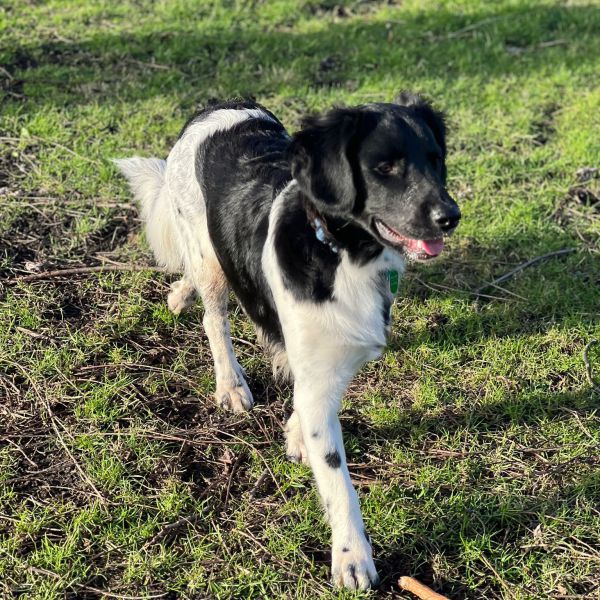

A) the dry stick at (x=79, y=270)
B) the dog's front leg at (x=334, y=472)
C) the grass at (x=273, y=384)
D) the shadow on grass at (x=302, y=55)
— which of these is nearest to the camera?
the dog's front leg at (x=334, y=472)

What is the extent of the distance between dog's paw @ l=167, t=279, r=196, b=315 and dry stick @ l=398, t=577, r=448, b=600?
1.96 meters

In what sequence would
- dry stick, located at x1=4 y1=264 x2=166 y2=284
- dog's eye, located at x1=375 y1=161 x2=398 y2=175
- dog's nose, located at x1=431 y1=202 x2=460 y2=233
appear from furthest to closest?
dry stick, located at x1=4 y1=264 x2=166 y2=284, dog's eye, located at x1=375 y1=161 x2=398 y2=175, dog's nose, located at x1=431 y1=202 x2=460 y2=233

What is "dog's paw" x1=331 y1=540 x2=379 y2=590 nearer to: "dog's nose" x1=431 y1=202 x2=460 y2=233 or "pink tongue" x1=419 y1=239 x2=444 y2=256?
"pink tongue" x1=419 y1=239 x2=444 y2=256

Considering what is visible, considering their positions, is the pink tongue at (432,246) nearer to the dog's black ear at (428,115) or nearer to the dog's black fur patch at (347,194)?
the dog's black fur patch at (347,194)

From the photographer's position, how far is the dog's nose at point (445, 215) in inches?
108

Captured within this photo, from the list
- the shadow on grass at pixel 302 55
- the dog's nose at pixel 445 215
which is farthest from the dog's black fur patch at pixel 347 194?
the shadow on grass at pixel 302 55

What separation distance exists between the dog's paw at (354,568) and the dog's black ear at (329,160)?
1.26 m

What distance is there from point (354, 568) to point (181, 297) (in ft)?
6.24

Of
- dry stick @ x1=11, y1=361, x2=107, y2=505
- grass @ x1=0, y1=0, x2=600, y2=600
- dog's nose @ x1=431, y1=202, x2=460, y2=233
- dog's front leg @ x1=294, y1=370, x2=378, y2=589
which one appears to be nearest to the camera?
dog's nose @ x1=431, y1=202, x2=460, y2=233

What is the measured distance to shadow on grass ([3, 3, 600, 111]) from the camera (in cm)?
657

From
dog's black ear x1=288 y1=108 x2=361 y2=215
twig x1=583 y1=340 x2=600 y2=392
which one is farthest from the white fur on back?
twig x1=583 y1=340 x2=600 y2=392

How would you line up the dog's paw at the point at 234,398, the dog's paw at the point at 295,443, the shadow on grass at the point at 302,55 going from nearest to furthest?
the dog's paw at the point at 295,443, the dog's paw at the point at 234,398, the shadow on grass at the point at 302,55

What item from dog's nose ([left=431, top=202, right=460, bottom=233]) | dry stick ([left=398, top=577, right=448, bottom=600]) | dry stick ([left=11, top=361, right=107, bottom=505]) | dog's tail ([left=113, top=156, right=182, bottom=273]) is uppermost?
dog's nose ([left=431, top=202, right=460, bottom=233])

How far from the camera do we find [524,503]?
3316mm
